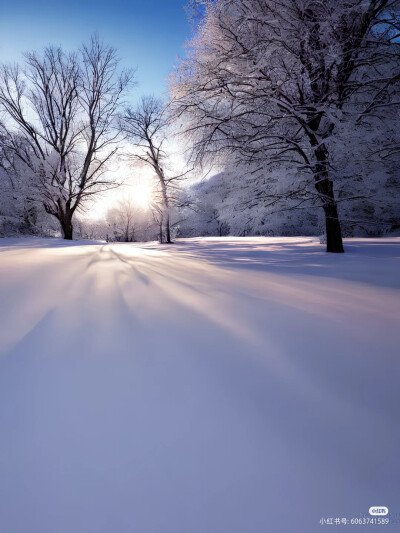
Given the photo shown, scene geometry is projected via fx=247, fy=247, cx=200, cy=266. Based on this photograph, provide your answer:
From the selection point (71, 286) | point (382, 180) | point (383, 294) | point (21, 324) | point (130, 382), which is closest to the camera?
point (130, 382)

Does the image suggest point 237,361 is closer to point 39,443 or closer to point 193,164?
point 39,443

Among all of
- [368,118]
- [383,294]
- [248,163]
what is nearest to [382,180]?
[368,118]

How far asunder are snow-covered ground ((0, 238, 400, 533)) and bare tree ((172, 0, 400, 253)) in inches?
184

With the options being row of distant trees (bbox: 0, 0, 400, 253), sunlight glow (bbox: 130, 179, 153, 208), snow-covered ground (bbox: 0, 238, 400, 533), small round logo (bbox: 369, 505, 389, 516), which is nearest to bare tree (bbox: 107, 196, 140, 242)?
sunlight glow (bbox: 130, 179, 153, 208)

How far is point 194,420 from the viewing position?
33.2 inches

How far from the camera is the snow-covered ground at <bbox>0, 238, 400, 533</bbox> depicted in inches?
24.3

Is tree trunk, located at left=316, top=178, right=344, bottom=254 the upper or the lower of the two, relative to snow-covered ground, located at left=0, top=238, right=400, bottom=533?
upper

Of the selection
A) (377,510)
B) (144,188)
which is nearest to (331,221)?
(377,510)

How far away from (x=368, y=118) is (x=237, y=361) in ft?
23.2

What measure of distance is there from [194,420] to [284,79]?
5.67 meters

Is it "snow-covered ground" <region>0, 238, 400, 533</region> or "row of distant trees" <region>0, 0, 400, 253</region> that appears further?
"row of distant trees" <region>0, 0, 400, 253</region>

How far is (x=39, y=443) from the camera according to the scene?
750mm

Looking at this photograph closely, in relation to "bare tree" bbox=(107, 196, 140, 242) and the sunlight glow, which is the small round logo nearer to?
the sunlight glow

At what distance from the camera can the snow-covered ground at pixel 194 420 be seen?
618mm
